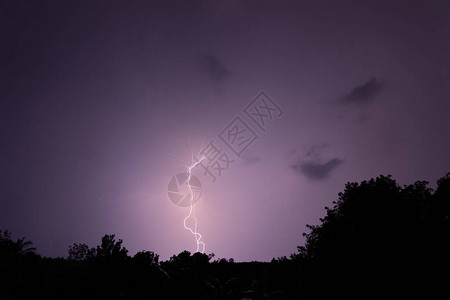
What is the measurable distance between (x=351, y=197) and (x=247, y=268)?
12076 millimetres

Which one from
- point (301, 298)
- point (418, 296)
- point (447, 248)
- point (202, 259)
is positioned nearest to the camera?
point (418, 296)

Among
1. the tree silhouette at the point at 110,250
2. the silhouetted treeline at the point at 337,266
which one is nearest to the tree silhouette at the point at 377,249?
the silhouetted treeline at the point at 337,266

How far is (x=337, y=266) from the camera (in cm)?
1669

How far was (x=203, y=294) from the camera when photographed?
19688 millimetres

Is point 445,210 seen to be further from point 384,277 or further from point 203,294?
point 203,294

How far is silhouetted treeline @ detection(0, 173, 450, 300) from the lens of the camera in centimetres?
1515

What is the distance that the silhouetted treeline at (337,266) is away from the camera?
15148 millimetres

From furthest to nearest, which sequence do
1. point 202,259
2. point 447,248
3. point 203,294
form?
point 202,259 < point 203,294 < point 447,248

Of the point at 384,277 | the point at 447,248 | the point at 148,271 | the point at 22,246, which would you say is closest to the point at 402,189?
the point at 447,248

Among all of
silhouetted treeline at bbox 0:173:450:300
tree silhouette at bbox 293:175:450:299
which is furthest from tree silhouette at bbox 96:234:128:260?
tree silhouette at bbox 293:175:450:299

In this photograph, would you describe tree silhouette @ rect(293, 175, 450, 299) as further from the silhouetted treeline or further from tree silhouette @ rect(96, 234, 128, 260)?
tree silhouette @ rect(96, 234, 128, 260)

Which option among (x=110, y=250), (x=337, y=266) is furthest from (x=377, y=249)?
→ (x=110, y=250)

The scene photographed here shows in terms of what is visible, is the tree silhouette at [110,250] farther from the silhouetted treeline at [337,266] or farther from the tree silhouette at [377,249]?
the tree silhouette at [377,249]

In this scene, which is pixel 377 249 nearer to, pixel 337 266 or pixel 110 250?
pixel 337 266
